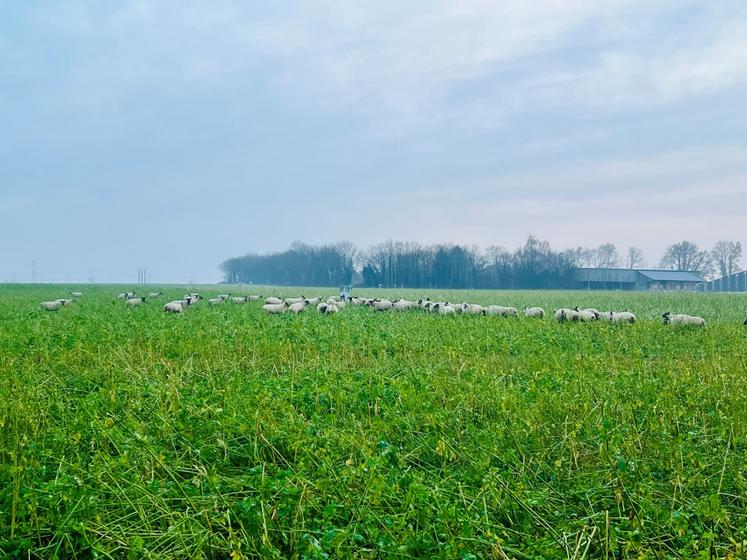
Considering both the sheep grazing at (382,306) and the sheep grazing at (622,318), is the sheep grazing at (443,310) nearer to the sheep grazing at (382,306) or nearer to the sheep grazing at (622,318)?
the sheep grazing at (382,306)

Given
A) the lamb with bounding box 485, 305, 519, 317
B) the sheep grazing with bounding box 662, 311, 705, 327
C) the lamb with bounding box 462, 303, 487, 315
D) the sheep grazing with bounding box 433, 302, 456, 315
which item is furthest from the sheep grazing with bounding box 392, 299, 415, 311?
the sheep grazing with bounding box 662, 311, 705, 327

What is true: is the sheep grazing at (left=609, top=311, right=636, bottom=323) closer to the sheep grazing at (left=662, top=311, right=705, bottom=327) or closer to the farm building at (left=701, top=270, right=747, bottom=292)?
Answer: the sheep grazing at (left=662, top=311, right=705, bottom=327)

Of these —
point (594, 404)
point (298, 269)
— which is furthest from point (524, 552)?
point (298, 269)

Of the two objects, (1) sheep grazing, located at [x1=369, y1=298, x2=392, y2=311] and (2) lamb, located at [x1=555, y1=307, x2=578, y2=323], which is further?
(1) sheep grazing, located at [x1=369, y1=298, x2=392, y2=311]

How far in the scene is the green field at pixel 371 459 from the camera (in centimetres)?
400

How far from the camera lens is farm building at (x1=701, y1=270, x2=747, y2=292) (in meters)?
112

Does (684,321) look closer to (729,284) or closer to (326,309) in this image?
(326,309)

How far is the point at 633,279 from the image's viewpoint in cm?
11850

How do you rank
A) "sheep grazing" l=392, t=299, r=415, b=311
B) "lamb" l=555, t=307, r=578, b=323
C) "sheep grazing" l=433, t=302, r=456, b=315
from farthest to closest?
"sheep grazing" l=392, t=299, r=415, b=311
"sheep grazing" l=433, t=302, r=456, b=315
"lamb" l=555, t=307, r=578, b=323

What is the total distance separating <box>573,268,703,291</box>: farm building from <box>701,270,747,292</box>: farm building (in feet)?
9.98

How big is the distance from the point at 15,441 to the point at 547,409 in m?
6.54

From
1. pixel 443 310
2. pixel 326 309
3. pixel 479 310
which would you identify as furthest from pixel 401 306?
pixel 326 309

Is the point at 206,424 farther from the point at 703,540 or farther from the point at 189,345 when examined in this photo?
the point at 189,345

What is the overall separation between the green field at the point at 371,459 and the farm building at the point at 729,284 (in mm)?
123608
